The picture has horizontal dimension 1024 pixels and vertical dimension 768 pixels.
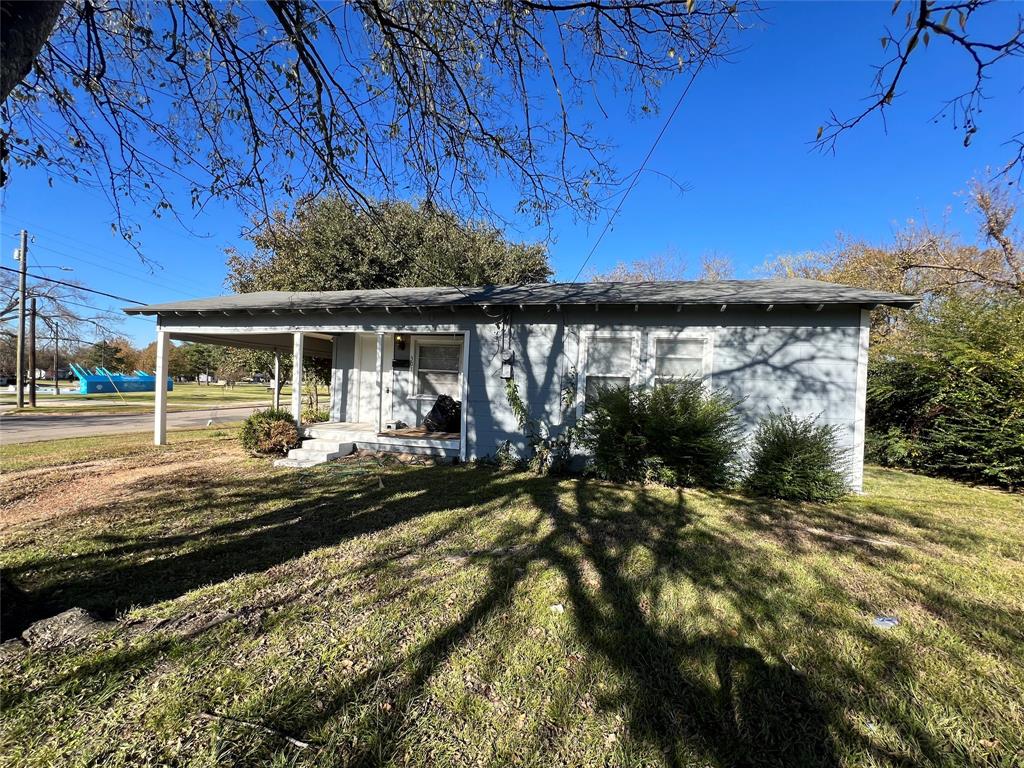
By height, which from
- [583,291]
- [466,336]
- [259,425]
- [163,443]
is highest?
[583,291]

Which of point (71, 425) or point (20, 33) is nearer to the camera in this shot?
point (20, 33)

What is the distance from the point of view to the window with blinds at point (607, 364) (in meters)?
7.43

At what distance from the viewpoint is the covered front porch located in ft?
28.1

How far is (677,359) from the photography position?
23.8ft

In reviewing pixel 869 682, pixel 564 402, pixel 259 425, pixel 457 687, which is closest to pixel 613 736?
pixel 457 687

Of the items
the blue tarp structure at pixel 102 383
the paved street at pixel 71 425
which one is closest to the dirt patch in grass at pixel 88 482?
the paved street at pixel 71 425

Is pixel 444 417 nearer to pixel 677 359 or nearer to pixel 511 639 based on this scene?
pixel 677 359

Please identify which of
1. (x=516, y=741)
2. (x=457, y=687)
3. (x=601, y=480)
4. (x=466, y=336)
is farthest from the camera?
(x=466, y=336)

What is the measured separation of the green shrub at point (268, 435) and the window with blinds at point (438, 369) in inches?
112

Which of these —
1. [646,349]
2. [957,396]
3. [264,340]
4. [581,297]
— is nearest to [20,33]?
[581,297]

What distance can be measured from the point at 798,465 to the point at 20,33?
790 cm

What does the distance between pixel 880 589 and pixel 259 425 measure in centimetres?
915

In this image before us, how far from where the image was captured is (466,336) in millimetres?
8148

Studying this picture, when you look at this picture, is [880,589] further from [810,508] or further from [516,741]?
[516,741]
